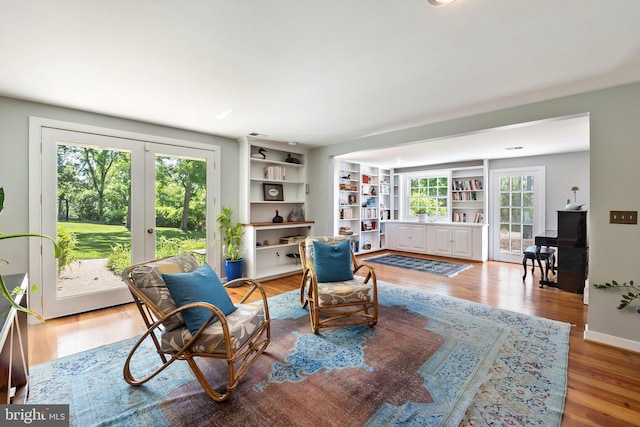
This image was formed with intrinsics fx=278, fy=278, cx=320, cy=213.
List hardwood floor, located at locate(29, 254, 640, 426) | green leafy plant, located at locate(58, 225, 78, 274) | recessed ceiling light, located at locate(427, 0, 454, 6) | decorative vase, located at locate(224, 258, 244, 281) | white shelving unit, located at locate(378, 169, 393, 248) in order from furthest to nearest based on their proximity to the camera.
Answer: white shelving unit, located at locate(378, 169, 393, 248)
decorative vase, located at locate(224, 258, 244, 281)
green leafy plant, located at locate(58, 225, 78, 274)
hardwood floor, located at locate(29, 254, 640, 426)
recessed ceiling light, located at locate(427, 0, 454, 6)

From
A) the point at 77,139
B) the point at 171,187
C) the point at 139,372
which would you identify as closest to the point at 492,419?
the point at 139,372

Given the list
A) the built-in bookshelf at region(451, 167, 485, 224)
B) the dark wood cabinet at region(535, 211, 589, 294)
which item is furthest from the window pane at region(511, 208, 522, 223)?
the dark wood cabinet at region(535, 211, 589, 294)

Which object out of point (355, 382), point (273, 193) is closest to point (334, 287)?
point (355, 382)

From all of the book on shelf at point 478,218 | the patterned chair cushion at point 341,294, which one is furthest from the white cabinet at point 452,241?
the patterned chair cushion at point 341,294

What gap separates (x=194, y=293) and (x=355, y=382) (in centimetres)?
127

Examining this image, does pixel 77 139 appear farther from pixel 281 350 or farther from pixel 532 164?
pixel 532 164

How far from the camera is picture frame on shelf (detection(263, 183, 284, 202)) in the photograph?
493 cm

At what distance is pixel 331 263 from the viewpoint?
121 inches

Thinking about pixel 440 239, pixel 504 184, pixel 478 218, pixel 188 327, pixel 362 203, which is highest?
pixel 504 184

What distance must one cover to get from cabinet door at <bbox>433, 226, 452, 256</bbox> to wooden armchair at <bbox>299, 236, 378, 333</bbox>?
411cm

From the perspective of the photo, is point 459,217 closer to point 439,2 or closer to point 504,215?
point 504,215

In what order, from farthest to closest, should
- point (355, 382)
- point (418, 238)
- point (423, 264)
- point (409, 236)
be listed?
point (409, 236), point (418, 238), point (423, 264), point (355, 382)

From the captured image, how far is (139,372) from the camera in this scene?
6.78 ft

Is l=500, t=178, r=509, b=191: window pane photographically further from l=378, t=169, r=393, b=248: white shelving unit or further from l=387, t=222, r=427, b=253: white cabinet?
l=378, t=169, r=393, b=248: white shelving unit
